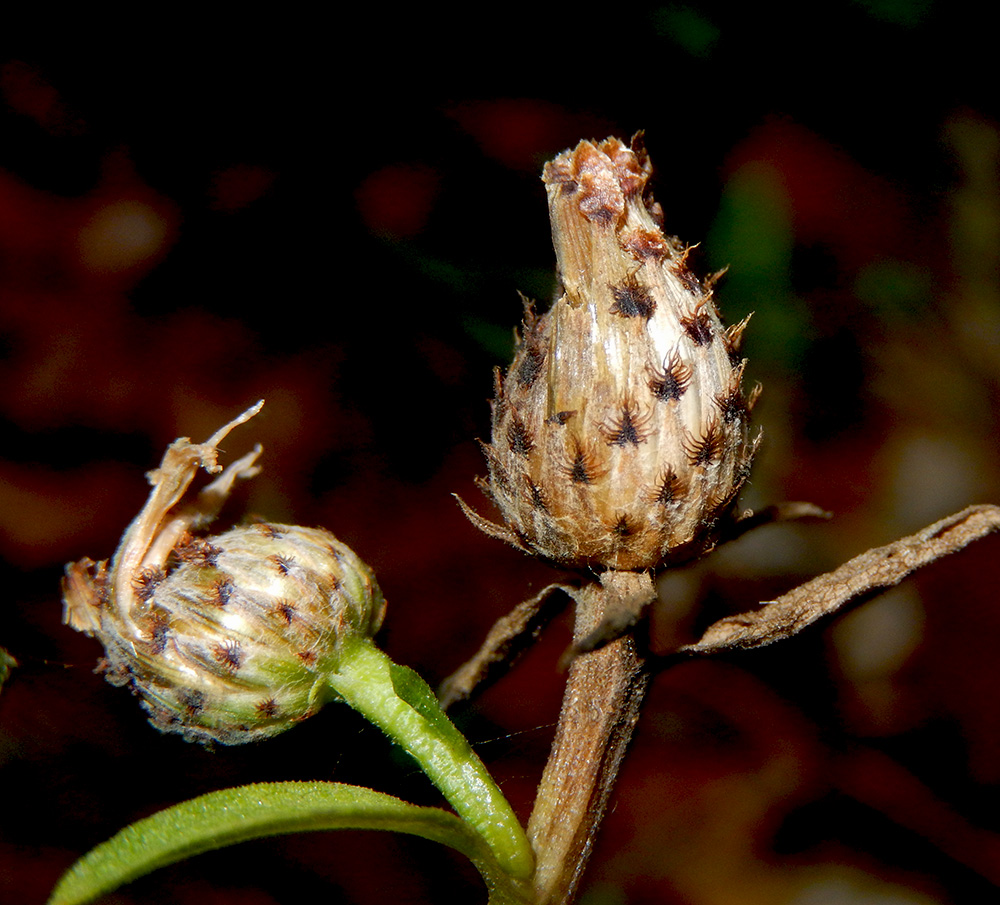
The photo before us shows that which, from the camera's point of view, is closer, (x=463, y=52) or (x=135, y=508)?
(x=135, y=508)

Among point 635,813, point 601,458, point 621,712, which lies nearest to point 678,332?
point 601,458

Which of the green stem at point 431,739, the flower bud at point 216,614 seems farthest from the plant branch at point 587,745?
the flower bud at point 216,614

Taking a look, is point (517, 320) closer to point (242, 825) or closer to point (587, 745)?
point (587, 745)

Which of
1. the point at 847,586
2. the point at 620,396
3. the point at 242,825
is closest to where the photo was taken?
the point at 242,825

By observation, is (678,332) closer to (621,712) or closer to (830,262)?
(621,712)

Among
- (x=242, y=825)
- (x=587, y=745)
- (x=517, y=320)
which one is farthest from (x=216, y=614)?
(x=517, y=320)

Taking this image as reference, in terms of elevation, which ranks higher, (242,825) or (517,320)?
(242,825)

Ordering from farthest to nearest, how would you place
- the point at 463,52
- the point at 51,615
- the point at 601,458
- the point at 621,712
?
the point at 463,52
the point at 51,615
the point at 621,712
the point at 601,458
